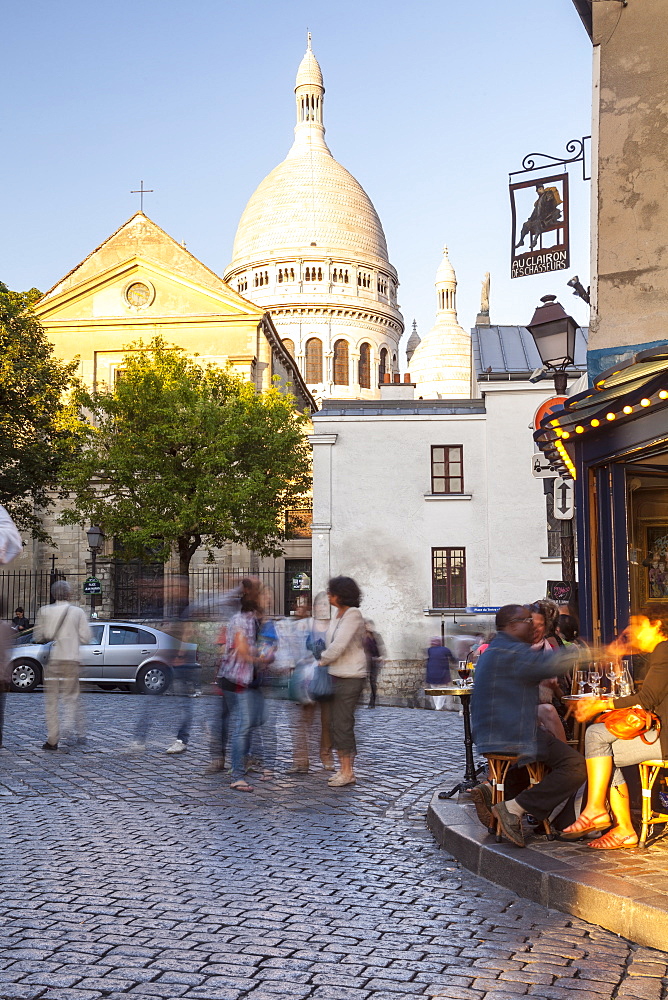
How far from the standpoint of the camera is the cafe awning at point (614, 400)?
7656mm

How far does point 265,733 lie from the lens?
12844 millimetres

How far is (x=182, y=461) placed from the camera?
122ft

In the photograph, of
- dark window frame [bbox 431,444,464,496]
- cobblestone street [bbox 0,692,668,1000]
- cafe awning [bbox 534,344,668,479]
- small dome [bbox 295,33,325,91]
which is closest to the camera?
cobblestone street [bbox 0,692,668,1000]

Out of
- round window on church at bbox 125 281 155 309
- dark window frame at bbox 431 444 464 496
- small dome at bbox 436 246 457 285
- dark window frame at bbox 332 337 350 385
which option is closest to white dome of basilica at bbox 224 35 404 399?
dark window frame at bbox 332 337 350 385

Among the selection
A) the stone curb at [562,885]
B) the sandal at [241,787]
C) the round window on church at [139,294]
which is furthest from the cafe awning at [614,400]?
the round window on church at [139,294]

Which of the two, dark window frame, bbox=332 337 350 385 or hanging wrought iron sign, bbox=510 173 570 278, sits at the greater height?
dark window frame, bbox=332 337 350 385

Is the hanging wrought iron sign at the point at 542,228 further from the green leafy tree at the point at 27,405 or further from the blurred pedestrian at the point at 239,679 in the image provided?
the green leafy tree at the point at 27,405

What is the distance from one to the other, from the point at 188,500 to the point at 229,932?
105 ft

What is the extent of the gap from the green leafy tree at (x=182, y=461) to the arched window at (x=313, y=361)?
53.8 meters

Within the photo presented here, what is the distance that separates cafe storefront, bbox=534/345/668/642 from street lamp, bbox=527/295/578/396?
2.12 metres

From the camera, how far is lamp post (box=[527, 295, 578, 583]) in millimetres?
11633

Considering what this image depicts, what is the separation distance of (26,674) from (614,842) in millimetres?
17201

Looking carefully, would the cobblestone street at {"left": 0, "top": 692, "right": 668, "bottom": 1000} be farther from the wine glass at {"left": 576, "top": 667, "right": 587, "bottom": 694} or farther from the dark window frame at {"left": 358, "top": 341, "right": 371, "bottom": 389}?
the dark window frame at {"left": 358, "top": 341, "right": 371, "bottom": 389}

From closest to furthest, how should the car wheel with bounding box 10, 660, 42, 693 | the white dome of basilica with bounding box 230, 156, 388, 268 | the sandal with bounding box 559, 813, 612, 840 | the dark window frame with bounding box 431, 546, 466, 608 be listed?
the sandal with bounding box 559, 813, 612, 840 → the car wheel with bounding box 10, 660, 42, 693 → the dark window frame with bounding box 431, 546, 466, 608 → the white dome of basilica with bounding box 230, 156, 388, 268
